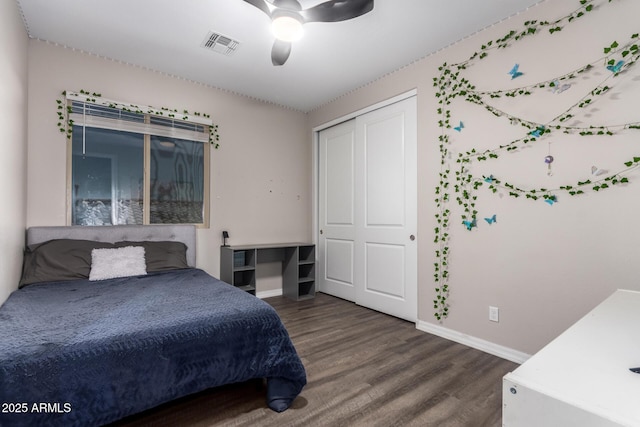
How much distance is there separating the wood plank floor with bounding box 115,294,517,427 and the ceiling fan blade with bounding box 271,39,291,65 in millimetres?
2400

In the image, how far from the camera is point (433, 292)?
9.53 ft

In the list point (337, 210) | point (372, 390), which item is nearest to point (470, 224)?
point (372, 390)

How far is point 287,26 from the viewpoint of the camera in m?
2.07

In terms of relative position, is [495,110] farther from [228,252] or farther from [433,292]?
[228,252]

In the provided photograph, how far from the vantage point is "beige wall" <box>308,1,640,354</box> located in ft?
6.26

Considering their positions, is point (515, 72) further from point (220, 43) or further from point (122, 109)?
point (122, 109)

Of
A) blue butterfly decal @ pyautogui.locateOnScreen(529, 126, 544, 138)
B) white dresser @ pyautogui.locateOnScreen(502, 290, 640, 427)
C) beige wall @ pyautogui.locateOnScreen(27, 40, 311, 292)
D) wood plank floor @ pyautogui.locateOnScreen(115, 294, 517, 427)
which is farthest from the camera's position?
Answer: beige wall @ pyautogui.locateOnScreen(27, 40, 311, 292)

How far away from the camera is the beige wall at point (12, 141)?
1961mm

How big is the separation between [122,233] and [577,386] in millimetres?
3504

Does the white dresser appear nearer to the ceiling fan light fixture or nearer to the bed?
the bed

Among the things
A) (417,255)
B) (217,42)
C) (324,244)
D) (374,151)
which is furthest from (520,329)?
(217,42)

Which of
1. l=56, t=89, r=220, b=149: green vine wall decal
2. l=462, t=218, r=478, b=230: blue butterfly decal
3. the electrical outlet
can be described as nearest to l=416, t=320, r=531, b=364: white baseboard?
the electrical outlet

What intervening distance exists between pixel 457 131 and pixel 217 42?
2.34 meters

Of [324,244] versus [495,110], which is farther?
[324,244]
